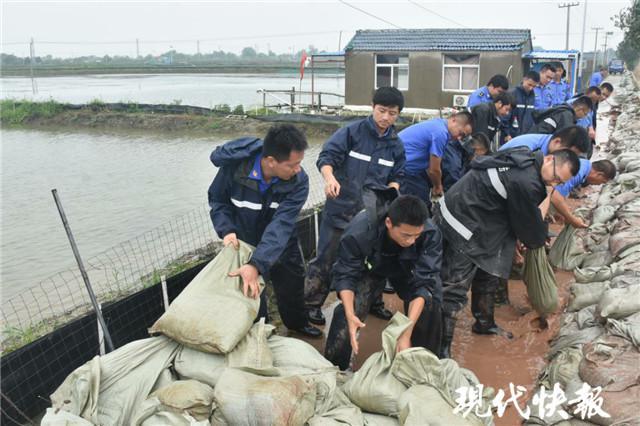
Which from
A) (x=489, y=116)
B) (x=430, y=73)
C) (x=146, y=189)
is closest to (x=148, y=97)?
(x=430, y=73)

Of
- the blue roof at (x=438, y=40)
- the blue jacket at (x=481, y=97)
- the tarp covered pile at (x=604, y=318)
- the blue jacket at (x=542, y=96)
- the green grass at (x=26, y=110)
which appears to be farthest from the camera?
the green grass at (x=26, y=110)

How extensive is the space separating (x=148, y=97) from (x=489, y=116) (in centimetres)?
2395

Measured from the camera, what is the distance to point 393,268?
292 centimetres

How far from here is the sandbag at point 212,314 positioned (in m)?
2.38

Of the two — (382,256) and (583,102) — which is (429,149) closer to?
(382,256)

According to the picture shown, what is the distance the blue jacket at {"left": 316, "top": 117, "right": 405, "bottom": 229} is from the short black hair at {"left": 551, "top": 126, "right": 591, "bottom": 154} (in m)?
1.04

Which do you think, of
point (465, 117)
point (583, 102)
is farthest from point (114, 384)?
point (583, 102)

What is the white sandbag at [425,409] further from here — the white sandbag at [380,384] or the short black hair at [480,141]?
the short black hair at [480,141]

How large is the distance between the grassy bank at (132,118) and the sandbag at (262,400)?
1350 cm

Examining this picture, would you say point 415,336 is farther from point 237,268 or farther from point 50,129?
point 50,129

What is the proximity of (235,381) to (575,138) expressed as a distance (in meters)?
2.59

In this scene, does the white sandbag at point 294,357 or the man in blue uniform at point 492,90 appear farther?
the man in blue uniform at point 492,90

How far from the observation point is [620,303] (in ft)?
10.0

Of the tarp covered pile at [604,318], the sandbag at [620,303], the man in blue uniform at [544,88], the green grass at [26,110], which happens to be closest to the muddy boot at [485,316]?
the tarp covered pile at [604,318]
